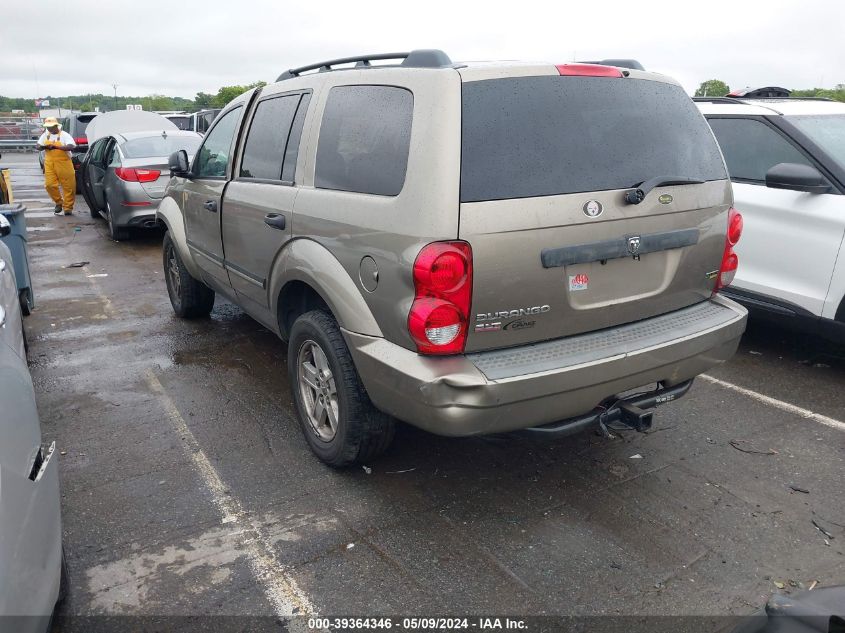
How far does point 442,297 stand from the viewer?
279cm

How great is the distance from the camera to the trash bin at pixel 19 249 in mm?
5684

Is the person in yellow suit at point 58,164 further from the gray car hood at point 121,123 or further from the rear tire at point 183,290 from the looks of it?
the rear tire at point 183,290

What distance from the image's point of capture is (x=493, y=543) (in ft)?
10.1

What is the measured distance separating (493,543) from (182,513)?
150cm

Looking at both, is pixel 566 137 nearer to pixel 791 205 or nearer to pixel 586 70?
pixel 586 70

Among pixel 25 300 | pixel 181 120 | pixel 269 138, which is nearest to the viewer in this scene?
pixel 269 138

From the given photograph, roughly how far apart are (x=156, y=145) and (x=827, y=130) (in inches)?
359

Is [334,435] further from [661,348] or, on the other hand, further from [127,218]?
[127,218]

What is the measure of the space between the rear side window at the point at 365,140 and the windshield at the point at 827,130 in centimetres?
351

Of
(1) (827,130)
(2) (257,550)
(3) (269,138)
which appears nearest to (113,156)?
(3) (269,138)

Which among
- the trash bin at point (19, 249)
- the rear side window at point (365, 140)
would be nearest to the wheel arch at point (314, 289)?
the rear side window at point (365, 140)

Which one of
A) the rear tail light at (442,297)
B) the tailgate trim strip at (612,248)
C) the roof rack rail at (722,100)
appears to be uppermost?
the roof rack rail at (722,100)

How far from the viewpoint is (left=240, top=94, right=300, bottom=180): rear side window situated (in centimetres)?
406

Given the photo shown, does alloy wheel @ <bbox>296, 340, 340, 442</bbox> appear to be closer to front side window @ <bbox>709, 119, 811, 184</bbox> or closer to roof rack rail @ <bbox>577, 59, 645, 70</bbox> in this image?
roof rack rail @ <bbox>577, 59, 645, 70</bbox>
